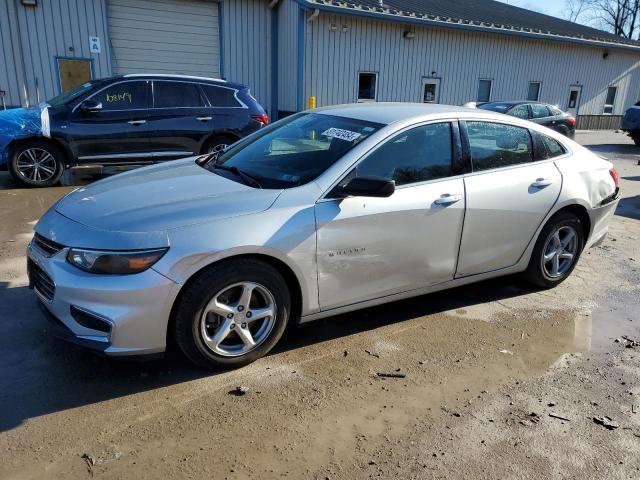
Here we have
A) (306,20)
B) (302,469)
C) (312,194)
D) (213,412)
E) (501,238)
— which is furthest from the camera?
(306,20)

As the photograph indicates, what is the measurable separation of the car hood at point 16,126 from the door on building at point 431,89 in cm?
1364

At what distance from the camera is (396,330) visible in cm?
388

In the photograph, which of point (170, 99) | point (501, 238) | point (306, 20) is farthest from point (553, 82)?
point (501, 238)

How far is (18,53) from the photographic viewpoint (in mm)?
13406

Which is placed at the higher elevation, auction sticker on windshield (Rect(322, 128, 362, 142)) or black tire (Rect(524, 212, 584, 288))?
auction sticker on windshield (Rect(322, 128, 362, 142))

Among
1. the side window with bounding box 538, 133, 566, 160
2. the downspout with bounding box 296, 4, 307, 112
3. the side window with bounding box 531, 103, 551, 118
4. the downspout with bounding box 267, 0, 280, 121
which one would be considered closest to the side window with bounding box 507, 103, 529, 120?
Answer: the side window with bounding box 531, 103, 551, 118

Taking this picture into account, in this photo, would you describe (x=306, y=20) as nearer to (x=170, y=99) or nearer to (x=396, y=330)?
(x=170, y=99)

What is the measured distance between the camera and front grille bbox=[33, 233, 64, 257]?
299 cm

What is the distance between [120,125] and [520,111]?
1089 centimetres

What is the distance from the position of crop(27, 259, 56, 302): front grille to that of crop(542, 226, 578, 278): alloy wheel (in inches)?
150

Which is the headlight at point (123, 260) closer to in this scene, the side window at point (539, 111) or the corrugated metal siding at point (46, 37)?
the corrugated metal siding at point (46, 37)

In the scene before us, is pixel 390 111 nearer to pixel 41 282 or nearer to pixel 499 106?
pixel 41 282

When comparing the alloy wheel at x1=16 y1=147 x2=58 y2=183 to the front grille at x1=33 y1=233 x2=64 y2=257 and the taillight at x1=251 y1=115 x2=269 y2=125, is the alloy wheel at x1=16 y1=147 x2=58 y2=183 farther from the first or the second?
the front grille at x1=33 y1=233 x2=64 y2=257

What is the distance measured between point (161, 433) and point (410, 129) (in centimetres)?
253
